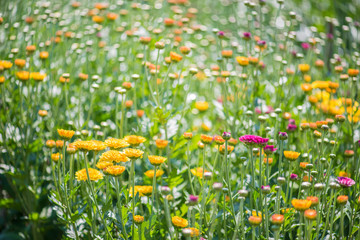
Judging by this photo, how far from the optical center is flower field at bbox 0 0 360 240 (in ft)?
5.26

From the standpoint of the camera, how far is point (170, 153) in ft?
7.51

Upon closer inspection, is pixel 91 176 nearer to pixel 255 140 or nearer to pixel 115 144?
pixel 115 144

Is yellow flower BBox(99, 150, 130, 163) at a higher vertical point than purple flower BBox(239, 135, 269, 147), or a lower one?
lower

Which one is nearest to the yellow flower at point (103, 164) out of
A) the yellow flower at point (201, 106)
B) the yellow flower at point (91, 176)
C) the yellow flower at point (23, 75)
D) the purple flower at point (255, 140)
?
the yellow flower at point (91, 176)

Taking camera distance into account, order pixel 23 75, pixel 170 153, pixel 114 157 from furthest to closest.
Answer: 1. pixel 170 153
2. pixel 23 75
3. pixel 114 157

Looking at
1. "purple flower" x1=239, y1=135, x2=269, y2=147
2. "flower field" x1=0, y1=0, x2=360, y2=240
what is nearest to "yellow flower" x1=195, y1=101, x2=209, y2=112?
"flower field" x1=0, y1=0, x2=360, y2=240

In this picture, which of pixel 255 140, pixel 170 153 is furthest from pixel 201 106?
pixel 255 140

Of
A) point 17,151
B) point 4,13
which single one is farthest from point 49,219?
point 4,13

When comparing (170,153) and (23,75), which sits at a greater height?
(23,75)

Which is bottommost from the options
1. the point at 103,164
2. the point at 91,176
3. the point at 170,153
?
the point at 170,153

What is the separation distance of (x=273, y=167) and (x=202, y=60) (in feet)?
6.41

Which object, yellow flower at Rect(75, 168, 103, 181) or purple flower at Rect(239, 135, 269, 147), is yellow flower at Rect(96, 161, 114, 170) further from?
purple flower at Rect(239, 135, 269, 147)

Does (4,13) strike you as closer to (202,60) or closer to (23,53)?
(23,53)

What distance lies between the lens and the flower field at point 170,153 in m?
1.60
